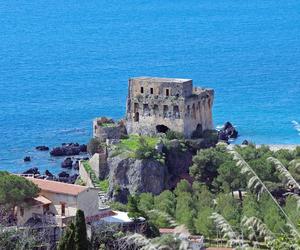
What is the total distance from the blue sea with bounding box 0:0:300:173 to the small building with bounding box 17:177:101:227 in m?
24.7

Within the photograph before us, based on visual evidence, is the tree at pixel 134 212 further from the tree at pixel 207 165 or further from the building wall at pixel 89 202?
the tree at pixel 207 165

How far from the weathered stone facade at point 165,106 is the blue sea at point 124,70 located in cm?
658

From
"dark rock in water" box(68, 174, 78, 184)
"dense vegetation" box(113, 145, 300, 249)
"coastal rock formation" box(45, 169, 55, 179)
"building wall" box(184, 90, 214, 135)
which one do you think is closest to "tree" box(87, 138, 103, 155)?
"dark rock in water" box(68, 174, 78, 184)

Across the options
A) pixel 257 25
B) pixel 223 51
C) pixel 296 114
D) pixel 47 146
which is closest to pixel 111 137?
pixel 47 146

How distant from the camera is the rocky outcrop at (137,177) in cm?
5453

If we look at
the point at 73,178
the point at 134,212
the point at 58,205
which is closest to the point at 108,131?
the point at 73,178

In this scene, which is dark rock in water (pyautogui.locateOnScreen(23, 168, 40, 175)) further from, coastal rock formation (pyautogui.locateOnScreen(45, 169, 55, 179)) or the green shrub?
the green shrub

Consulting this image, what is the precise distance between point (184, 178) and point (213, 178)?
2.98 meters

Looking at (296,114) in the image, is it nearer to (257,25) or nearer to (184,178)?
(184,178)

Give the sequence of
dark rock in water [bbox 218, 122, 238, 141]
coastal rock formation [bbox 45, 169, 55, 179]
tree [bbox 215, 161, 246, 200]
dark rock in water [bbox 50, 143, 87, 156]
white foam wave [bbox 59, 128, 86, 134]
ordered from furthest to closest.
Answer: white foam wave [bbox 59, 128, 86, 134] < dark rock in water [bbox 218, 122, 238, 141] < dark rock in water [bbox 50, 143, 87, 156] < coastal rock formation [bbox 45, 169, 55, 179] < tree [bbox 215, 161, 246, 200]

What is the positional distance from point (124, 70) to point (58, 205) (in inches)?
3107

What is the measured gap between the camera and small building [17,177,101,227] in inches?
1532

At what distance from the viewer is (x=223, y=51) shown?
5507 inches

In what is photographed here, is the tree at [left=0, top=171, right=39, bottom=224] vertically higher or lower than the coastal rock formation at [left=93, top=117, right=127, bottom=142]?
lower
